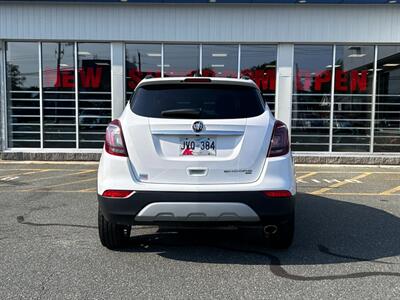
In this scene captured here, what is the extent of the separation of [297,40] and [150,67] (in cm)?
439

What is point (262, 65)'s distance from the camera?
13.6 meters

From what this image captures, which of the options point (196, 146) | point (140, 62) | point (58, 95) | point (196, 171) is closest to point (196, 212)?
point (196, 171)

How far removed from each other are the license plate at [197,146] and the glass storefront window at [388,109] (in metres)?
10.6

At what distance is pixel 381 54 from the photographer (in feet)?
44.4

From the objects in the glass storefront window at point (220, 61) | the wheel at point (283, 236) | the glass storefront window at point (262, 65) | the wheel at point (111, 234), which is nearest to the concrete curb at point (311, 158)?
the glass storefront window at point (262, 65)

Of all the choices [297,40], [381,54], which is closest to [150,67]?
[297,40]

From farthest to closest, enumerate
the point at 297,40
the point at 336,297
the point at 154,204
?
the point at 297,40 < the point at 154,204 < the point at 336,297

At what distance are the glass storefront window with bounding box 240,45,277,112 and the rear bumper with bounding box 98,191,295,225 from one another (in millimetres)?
9469

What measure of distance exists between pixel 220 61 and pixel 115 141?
961cm

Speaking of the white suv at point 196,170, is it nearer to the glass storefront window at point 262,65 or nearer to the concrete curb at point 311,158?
the concrete curb at point 311,158

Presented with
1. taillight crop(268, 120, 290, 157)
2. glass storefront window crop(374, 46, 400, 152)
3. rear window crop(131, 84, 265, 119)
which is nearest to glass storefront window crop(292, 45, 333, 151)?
glass storefront window crop(374, 46, 400, 152)

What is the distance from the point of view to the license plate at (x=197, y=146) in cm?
438

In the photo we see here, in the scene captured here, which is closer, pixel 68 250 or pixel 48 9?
pixel 68 250

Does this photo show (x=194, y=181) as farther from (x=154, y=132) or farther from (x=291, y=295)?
(x=291, y=295)
